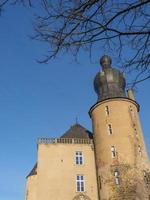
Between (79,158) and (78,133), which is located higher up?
(78,133)

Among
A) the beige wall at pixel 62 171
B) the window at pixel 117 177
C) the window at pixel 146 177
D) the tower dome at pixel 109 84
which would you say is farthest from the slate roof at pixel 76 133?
the window at pixel 146 177

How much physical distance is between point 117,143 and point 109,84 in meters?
7.44

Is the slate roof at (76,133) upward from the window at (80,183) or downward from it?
upward

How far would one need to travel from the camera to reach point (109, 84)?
1251 inches

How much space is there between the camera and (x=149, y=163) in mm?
28219

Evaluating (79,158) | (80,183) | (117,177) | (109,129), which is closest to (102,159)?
(117,177)

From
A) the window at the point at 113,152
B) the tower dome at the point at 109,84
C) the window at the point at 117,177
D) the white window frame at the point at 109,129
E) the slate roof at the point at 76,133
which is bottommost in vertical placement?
the window at the point at 117,177

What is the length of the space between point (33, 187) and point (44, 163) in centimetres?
424

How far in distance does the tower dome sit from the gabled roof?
17.1 feet

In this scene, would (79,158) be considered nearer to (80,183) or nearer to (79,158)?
(79,158)

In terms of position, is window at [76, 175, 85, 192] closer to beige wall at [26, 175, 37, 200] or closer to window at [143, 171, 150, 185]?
beige wall at [26, 175, 37, 200]

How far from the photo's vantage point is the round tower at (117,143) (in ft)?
83.4

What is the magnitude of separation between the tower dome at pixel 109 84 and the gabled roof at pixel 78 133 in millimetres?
5207

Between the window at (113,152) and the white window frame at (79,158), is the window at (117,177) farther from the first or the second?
the white window frame at (79,158)
